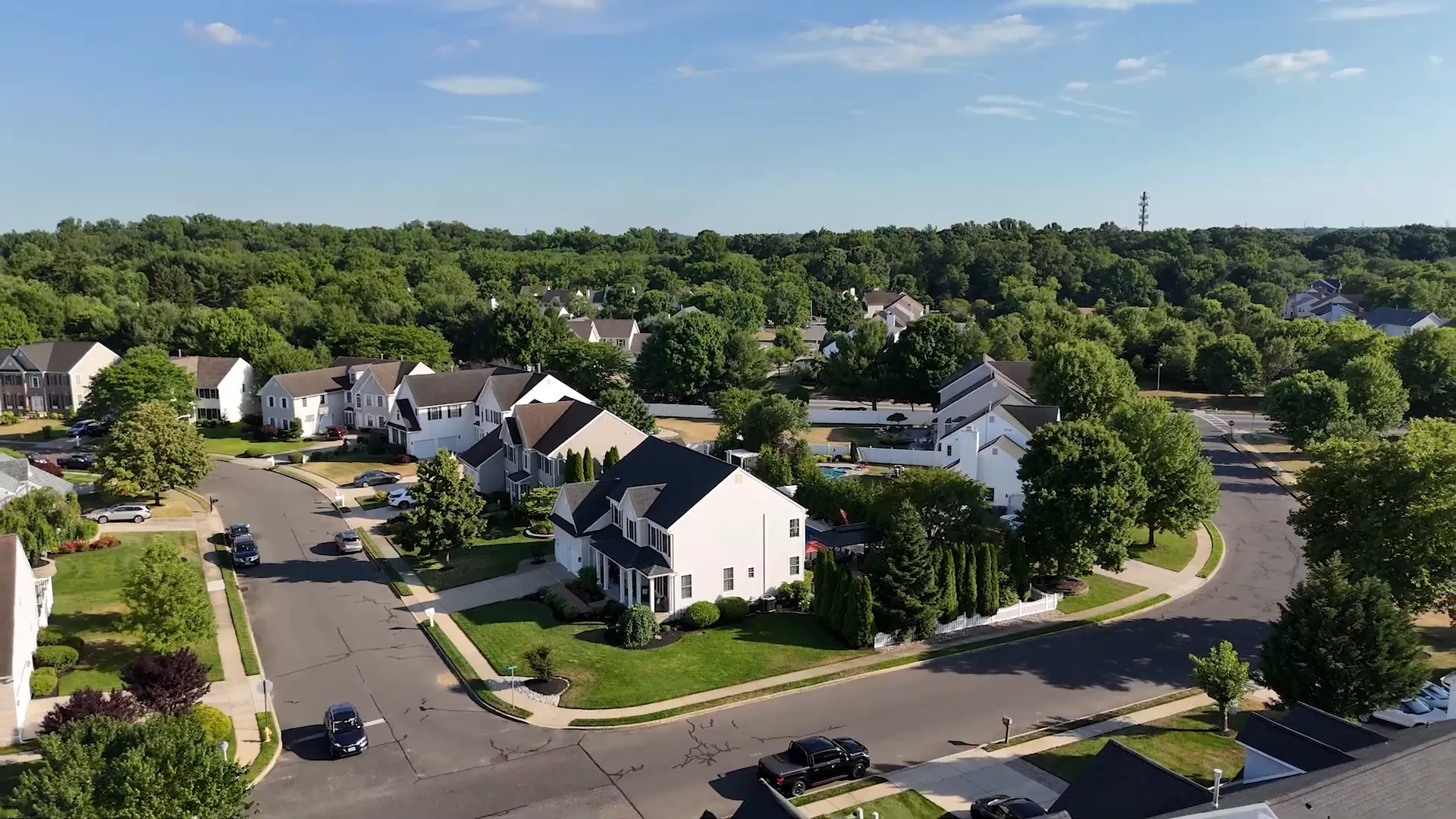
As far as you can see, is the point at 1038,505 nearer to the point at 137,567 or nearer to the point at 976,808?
the point at 976,808

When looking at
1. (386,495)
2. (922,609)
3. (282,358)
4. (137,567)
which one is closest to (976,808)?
(922,609)

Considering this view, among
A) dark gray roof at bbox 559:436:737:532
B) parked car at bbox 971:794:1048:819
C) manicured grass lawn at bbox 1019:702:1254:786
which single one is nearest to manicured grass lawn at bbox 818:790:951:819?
parked car at bbox 971:794:1048:819

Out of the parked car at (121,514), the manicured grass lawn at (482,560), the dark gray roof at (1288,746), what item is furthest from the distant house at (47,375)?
the dark gray roof at (1288,746)

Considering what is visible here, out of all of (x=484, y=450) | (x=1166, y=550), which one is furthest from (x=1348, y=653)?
(x=484, y=450)

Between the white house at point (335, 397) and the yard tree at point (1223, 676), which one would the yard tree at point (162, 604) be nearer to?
the yard tree at point (1223, 676)

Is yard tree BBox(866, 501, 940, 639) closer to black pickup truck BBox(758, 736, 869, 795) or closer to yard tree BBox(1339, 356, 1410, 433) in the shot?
black pickup truck BBox(758, 736, 869, 795)

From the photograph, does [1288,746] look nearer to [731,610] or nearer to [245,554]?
[731,610]
